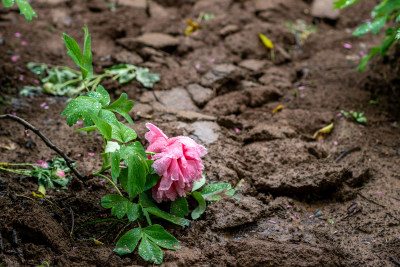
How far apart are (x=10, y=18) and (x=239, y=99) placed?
2.35m

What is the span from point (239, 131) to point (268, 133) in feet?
0.69

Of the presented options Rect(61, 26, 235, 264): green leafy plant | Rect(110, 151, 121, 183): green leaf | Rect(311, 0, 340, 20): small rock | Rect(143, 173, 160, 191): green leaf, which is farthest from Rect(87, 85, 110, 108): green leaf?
Rect(311, 0, 340, 20): small rock

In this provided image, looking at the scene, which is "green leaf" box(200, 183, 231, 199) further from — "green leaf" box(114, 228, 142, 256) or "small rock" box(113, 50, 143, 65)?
"small rock" box(113, 50, 143, 65)

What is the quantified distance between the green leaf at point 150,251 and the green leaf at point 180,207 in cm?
23

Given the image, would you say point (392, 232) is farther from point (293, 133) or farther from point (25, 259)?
point (25, 259)

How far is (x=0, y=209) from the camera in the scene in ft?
5.61

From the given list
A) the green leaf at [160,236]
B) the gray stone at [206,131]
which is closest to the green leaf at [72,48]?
the green leaf at [160,236]

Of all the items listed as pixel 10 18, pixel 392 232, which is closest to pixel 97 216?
pixel 392 232

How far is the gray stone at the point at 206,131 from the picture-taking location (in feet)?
8.20

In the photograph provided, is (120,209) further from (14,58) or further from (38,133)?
(14,58)

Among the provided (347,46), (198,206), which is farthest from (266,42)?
(198,206)

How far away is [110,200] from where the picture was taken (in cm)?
174

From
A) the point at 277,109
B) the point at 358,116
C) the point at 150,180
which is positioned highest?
the point at 150,180

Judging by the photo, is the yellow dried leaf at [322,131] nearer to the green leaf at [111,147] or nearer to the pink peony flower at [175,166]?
the pink peony flower at [175,166]
